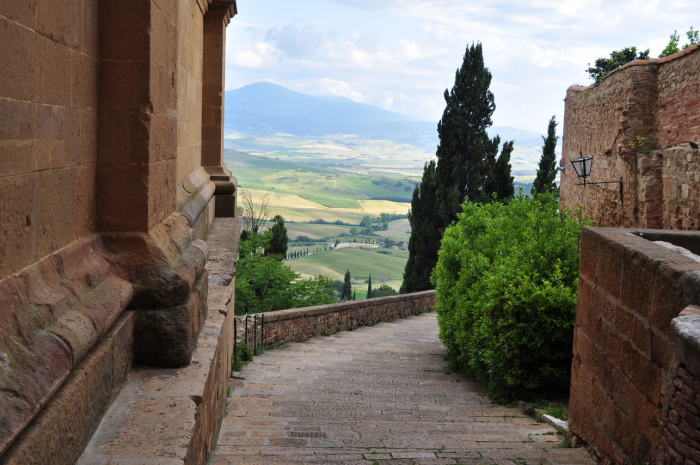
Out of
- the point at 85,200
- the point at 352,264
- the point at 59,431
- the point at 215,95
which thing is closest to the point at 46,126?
the point at 85,200

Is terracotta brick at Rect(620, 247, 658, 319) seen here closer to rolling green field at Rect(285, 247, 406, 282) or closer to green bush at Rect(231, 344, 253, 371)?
green bush at Rect(231, 344, 253, 371)

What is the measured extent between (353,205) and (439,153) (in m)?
107

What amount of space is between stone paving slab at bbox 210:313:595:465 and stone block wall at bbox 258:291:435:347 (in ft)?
1.60

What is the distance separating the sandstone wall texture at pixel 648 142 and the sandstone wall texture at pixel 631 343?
A: 3.41 m

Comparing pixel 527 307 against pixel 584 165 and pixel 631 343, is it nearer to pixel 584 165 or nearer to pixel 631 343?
pixel 631 343

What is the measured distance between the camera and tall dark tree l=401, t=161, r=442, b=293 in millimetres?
23531

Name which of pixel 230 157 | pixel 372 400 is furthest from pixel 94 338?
pixel 230 157

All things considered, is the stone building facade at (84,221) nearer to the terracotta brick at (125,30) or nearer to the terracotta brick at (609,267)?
the terracotta brick at (125,30)

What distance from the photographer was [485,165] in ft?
82.3

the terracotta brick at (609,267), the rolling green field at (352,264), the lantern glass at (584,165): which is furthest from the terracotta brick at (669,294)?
the rolling green field at (352,264)

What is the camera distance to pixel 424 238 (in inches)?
937

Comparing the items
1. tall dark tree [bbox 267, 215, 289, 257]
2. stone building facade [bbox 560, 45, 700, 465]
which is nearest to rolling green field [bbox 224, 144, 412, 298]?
tall dark tree [bbox 267, 215, 289, 257]

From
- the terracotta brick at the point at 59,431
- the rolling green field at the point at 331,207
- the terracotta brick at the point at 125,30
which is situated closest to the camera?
the terracotta brick at the point at 59,431

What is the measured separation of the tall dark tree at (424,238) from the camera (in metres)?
23.5
